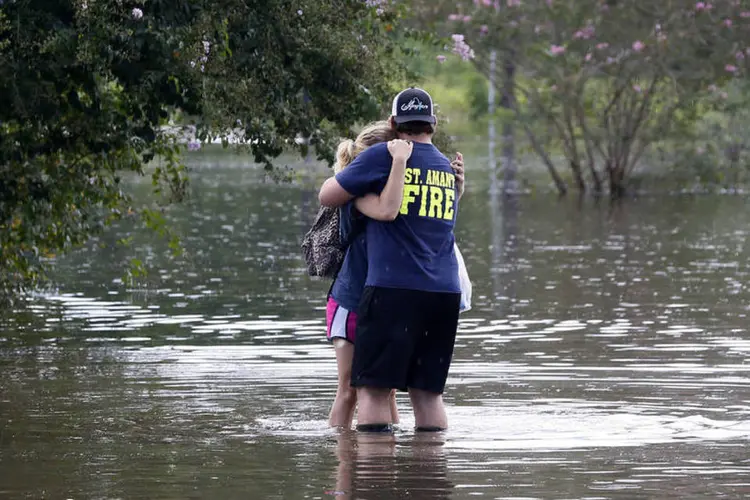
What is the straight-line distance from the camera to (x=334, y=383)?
9906 mm

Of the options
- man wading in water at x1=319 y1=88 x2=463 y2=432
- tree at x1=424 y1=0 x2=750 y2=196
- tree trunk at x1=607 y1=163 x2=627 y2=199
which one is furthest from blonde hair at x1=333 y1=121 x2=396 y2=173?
tree trunk at x1=607 y1=163 x2=627 y2=199

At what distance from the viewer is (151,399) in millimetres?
9328

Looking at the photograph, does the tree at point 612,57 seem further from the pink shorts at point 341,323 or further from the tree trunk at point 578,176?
the pink shorts at point 341,323

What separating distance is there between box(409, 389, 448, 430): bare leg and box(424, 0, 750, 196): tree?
911 inches

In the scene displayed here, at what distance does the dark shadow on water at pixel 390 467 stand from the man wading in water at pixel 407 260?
25cm

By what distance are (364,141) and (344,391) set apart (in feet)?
3.74

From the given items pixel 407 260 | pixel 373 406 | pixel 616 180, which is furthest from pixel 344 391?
pixel 616 180

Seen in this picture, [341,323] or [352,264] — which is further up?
[352,264]

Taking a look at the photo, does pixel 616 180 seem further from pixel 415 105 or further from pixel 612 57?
pixel 415 105

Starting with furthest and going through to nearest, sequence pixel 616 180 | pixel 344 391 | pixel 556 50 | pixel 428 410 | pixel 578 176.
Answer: pixel 578 176 → pixel 616 180 → pixel 556 50 → pixel 344 391 → pixel 428 410

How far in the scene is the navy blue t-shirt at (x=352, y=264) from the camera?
7758 mm

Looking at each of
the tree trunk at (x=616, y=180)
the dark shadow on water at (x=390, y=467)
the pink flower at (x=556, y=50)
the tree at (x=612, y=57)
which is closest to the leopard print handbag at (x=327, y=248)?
the dark shadow on water at (x=390, y=467)

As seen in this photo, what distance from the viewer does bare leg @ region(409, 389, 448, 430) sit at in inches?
313

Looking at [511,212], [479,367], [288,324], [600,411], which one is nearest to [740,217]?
[511,212]
